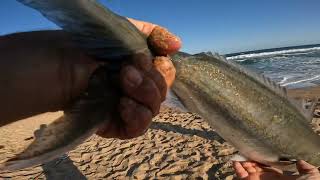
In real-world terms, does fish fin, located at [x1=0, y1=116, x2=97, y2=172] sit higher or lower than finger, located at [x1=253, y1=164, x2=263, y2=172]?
higher

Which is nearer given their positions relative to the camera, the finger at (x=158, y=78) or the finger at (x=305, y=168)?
the finger at (x=158, y=78)

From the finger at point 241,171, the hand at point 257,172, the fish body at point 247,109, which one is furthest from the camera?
the finger at point 241,171

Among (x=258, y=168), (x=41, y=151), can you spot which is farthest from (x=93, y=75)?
(x=258, y=168)

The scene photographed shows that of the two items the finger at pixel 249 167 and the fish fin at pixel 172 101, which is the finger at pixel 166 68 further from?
the finger at pixel 249 167

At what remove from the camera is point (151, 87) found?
7.59ft

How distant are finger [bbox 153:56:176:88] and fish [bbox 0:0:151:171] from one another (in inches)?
9.6

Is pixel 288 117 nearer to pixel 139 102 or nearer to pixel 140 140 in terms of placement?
pixel 139 102

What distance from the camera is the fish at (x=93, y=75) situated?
1.62m

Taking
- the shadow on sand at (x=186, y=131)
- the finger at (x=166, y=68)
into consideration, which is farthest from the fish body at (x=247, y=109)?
the shadow on sand at (x=186, y=131)

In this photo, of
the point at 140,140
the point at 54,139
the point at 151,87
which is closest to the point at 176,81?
the point at 151,87

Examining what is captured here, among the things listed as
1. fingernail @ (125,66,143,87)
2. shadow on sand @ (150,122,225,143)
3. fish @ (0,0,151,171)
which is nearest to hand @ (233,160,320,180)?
fingernail @ (125,66,143,87)

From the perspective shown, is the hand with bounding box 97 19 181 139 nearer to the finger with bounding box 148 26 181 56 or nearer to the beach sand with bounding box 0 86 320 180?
the finger with bounding box 148 26 181 56

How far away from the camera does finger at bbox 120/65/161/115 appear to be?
206cm

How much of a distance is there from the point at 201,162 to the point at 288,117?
393cm
